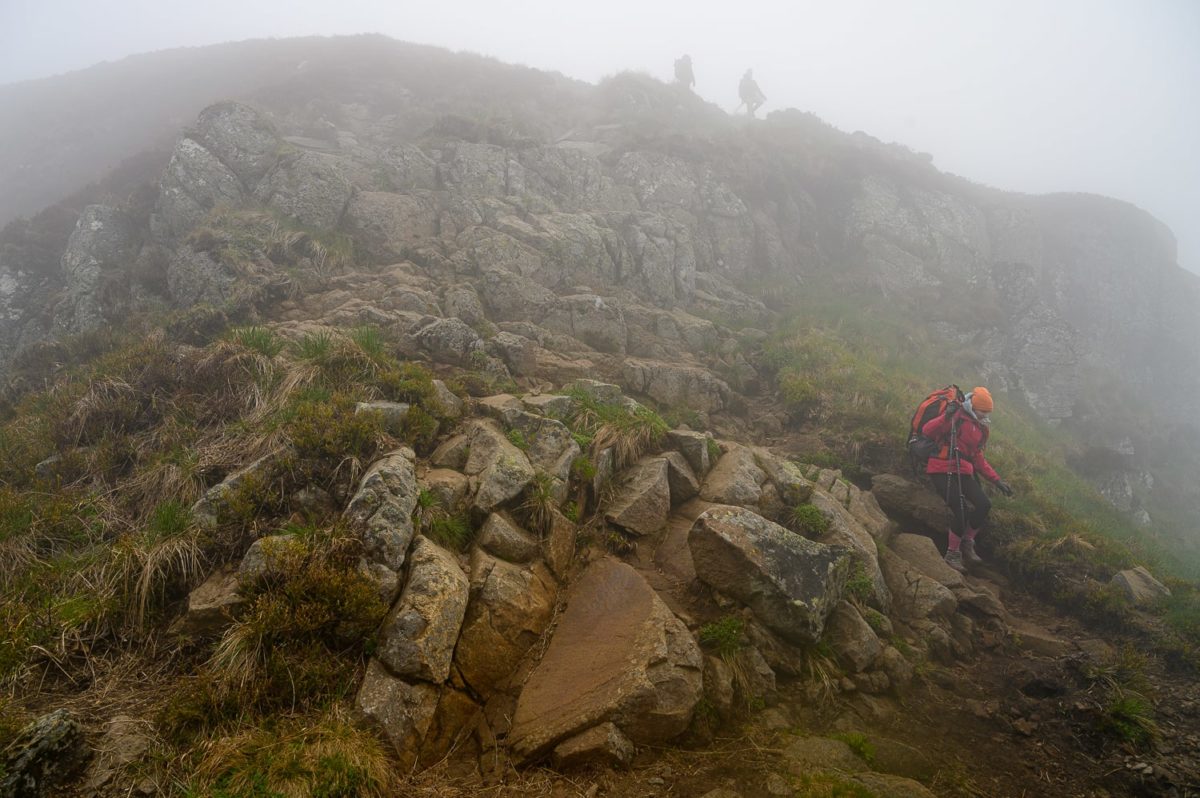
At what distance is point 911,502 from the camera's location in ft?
32.9

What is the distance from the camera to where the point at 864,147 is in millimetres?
29781

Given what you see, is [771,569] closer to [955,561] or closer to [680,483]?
[680,483]

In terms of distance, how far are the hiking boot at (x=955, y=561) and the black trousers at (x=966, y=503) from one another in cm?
39

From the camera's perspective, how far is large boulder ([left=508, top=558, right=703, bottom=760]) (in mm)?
4953

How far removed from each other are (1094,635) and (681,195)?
19.5 meters

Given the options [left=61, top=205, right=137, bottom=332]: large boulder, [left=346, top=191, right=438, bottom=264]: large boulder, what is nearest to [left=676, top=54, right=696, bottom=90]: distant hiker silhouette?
[left=346, top=191, right=438, bottom=264]: large boulder

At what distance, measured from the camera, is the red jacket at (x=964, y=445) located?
9.73 metres

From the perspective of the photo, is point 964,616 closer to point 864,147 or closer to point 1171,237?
point 864,147

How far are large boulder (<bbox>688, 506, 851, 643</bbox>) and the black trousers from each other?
13.8ft

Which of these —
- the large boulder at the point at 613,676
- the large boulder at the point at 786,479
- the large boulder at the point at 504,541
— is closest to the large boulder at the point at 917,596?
the large boulder at the point at 786,479

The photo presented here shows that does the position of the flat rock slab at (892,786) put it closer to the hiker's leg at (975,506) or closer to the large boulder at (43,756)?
the hiker's leg at (975,506)

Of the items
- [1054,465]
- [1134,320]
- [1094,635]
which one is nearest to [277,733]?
[1094,635]

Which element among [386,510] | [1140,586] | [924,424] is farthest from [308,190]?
[1140,586]

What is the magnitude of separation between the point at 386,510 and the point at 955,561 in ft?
30.3
